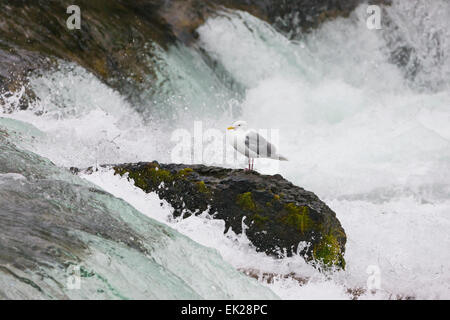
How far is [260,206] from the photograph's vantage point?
4.54 metres

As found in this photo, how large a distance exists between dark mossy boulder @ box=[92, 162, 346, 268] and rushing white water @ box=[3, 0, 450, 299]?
0.11 meters

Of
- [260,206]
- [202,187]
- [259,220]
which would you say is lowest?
[259,220]

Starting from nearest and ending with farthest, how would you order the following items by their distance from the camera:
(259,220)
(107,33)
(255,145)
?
(259,220) < (255,145) < (107,33)

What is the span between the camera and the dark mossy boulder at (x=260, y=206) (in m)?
4.36

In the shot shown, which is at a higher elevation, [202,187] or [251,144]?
[251,144]

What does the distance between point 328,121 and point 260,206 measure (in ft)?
17.6

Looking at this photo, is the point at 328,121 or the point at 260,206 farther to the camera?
the point at 328,121

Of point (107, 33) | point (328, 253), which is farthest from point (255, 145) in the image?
point (107, 33)

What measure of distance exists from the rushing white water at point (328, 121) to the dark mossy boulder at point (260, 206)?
11 cm

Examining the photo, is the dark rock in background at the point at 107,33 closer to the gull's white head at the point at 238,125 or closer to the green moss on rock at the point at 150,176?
the green moss on rock at the point at 150,176

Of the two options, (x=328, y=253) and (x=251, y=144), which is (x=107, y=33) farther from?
(x=328, y=253)

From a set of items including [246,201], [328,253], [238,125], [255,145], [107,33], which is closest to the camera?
[328,253]

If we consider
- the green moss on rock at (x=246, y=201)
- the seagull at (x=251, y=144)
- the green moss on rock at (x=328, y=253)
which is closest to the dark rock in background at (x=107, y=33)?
the seagull at (x=251, y=144)

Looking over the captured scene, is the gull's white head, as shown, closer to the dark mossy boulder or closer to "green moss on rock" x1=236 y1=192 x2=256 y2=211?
the dark mossy boulder
